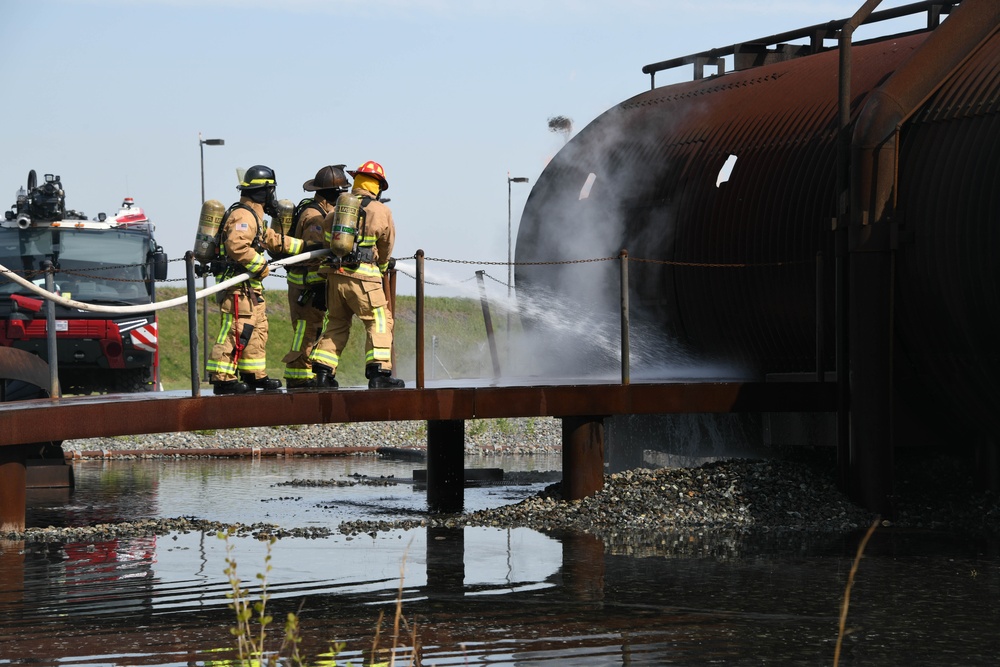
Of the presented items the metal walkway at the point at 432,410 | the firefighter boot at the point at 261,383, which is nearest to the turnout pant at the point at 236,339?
the firefighter boot at the point at 261,383

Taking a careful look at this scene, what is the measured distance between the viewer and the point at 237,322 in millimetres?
11820

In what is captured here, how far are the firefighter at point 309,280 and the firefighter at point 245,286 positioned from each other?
0.43m

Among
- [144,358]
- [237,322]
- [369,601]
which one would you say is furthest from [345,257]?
[144,358]

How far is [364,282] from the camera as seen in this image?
1183 centimetres

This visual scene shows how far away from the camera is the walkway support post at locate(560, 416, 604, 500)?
1252 centimetres

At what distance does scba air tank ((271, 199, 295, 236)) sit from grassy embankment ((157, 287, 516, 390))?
107 feet

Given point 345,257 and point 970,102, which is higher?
point 970,102

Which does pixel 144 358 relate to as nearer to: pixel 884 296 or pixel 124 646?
pixel 884 296

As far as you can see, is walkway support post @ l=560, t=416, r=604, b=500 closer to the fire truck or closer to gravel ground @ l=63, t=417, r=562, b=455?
the fire truck

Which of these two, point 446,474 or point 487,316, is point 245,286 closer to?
point 446,474

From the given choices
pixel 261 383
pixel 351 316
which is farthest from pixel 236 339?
pixel 351 316

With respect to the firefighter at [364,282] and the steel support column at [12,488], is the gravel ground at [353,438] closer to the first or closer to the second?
the firefighter at [364,282]

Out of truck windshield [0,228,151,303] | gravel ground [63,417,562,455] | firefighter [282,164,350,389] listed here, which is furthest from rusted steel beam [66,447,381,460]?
firefighter [282,164,350,389]

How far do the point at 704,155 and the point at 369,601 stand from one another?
793 centimetres
